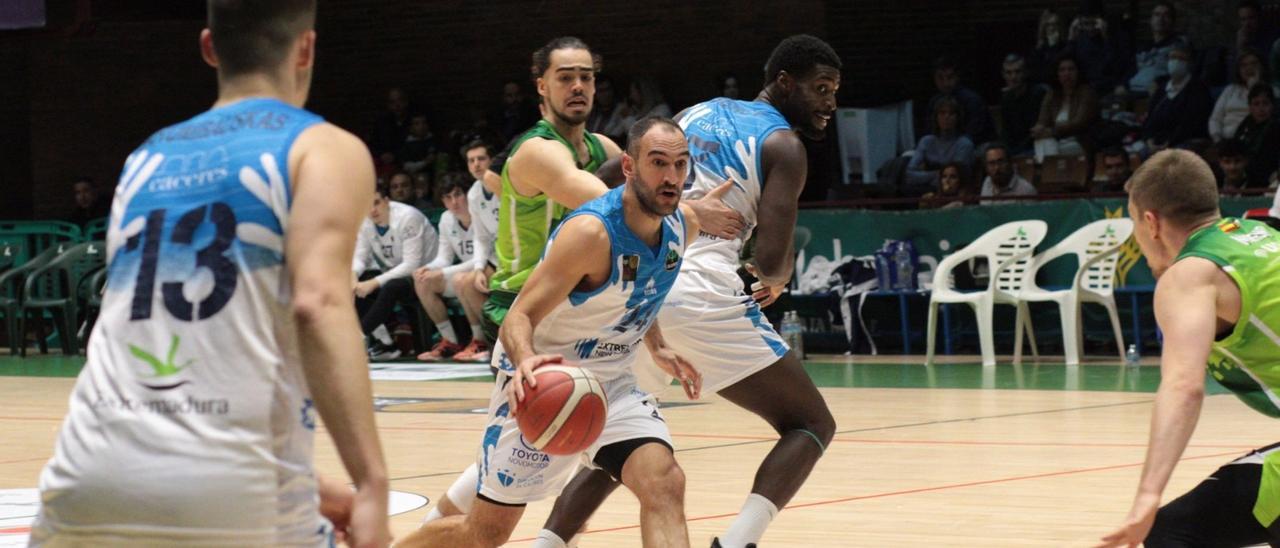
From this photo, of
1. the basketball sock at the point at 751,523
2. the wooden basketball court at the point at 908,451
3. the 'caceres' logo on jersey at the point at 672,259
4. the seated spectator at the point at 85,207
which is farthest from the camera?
the seated spectator at the point at 85,207

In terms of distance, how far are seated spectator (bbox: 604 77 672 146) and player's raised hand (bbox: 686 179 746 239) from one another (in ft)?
38.9

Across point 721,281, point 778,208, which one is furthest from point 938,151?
point 778,208

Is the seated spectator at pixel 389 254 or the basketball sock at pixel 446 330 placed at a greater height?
the seated spectator at pixel 389 254

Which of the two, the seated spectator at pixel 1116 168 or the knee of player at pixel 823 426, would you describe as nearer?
the knee of player at pixel 823 426

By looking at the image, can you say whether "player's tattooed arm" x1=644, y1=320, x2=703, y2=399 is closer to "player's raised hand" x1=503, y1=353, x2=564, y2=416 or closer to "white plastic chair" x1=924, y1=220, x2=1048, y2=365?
"player's raised hand" x1=503, y1=353, x2=564, y2=416

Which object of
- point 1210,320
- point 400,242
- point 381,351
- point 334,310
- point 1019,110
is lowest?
point 381,351

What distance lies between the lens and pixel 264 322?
251 centimetres

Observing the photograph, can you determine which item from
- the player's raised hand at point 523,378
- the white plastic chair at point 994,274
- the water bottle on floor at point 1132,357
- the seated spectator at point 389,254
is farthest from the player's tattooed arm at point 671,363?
the seated spectator at point 389,254

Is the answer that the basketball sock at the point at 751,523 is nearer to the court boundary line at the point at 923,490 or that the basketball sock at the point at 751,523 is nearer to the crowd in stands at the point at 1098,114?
the court boundary line at the point at 923,490

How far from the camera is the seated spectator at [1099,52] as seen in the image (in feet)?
52.6

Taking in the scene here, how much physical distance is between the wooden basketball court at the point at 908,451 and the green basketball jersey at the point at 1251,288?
1.89 metres

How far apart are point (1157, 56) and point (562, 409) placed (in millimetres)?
12696

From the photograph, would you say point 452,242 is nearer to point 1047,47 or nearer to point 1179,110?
point 1047,47

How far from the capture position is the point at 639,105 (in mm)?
18062
